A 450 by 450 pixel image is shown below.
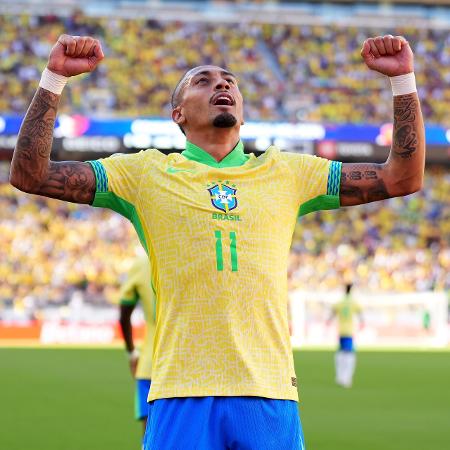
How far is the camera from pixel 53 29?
128 ft

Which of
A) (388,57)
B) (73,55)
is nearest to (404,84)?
(388,57)

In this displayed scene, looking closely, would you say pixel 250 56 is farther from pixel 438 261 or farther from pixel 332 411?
pixel 332 411

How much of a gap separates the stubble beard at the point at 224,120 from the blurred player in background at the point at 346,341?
14514 mm

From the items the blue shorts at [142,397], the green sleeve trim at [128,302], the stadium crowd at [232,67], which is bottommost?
the blue shorts at [142,397]

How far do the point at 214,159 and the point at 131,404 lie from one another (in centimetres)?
1081

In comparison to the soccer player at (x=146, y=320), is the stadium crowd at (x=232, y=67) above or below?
above

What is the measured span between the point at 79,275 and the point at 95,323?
5.43 ft

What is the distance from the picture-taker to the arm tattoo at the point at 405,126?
4148mm

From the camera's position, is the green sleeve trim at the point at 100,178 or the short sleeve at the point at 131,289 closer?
the green sleeve trim at the point at 100,178

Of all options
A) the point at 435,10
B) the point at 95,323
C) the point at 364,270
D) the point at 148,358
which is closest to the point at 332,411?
the point at 148,358

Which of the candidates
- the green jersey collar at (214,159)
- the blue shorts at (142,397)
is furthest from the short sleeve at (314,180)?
the blue shorts at (142,397)

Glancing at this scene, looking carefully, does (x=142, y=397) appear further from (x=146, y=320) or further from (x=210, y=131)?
(x=210, y=131)

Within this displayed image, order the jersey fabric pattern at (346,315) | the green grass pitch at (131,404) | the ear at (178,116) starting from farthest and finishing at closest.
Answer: the jersey fabric pattern at (346,315) → the green grass pitch at (131,404) → the ear at (178,116)

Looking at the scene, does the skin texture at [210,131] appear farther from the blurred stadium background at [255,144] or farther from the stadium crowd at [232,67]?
the stadium crowd at [232,67]
